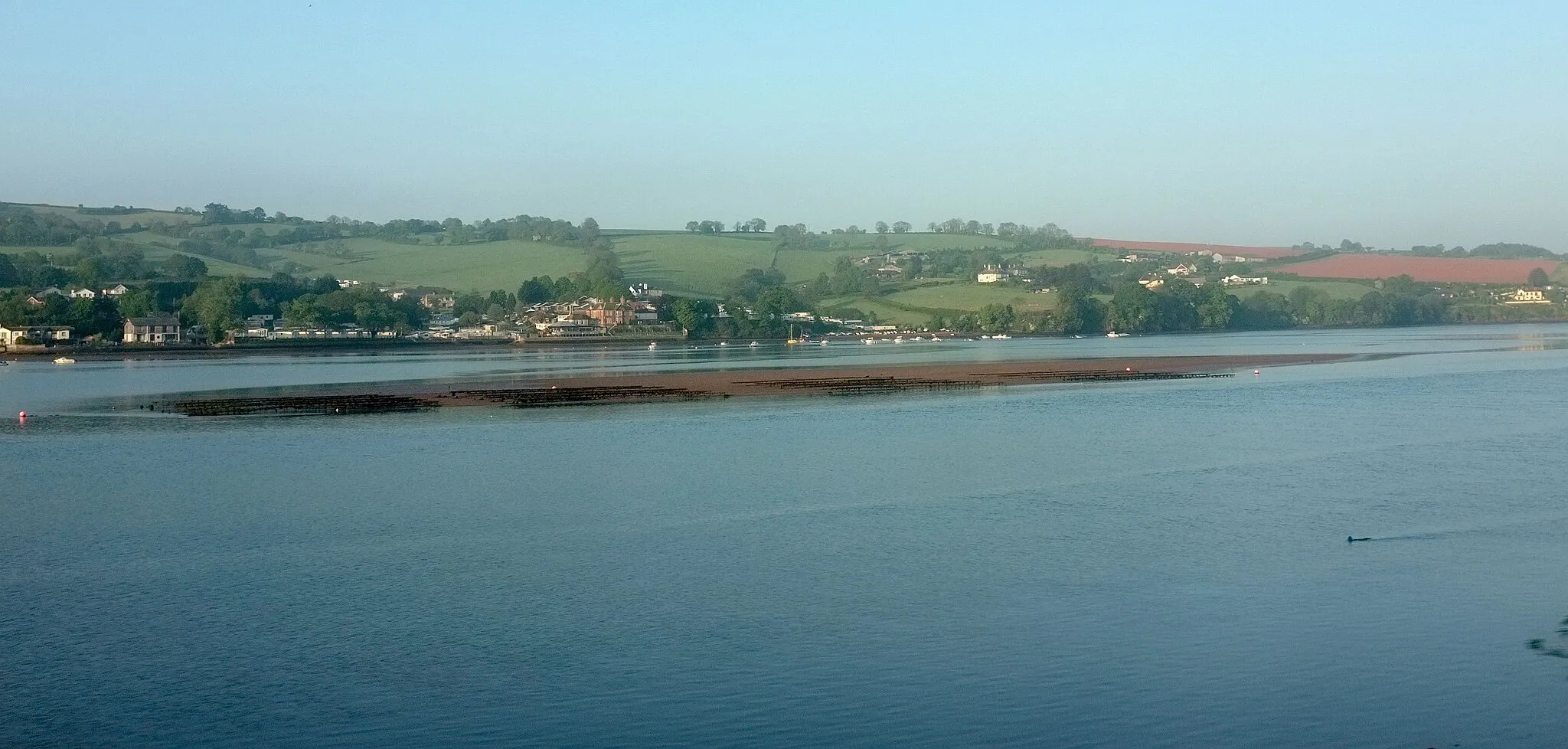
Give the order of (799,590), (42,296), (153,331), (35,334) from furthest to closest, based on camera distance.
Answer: (42,296) < (153,331) < (35,334) < (799,590)

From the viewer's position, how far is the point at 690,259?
544 ft

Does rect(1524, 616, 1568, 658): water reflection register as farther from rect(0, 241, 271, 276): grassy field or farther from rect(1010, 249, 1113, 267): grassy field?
rect(1010, 249, 1113, 267): grassy field

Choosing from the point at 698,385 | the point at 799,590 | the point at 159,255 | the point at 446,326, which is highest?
the point at 159,255

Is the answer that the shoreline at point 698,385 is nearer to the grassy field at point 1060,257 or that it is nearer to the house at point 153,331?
the house at point 153,331

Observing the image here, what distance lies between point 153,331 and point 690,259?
237 feet

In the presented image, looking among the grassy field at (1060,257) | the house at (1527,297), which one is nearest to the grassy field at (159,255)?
the grassy field at (1060,257)

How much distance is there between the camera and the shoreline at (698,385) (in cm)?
4288

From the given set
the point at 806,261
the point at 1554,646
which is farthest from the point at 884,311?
the point at 1554,646

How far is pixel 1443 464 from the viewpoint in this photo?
23406mm

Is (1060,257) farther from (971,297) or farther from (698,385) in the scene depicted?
(698,385)

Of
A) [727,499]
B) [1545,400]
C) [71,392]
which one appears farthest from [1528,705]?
[71,392]

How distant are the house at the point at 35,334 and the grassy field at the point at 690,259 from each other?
6318 centimetres

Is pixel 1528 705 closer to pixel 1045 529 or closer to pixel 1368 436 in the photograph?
pixel 1045 529

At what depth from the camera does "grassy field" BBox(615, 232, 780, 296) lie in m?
154
